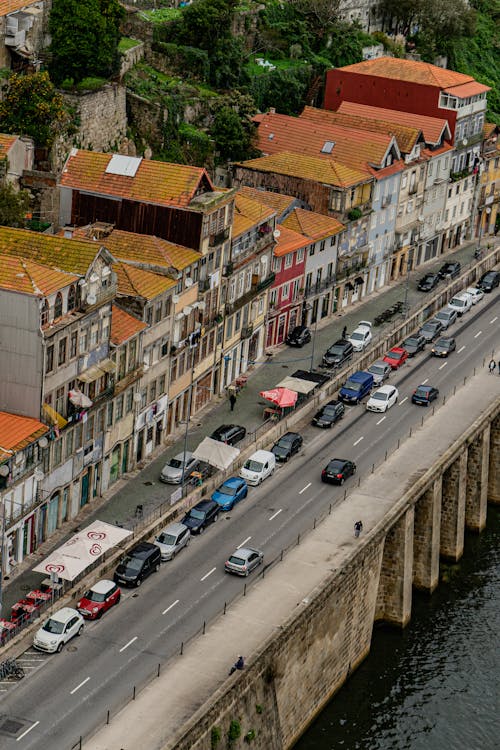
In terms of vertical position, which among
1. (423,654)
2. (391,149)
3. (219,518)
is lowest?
(423,654)

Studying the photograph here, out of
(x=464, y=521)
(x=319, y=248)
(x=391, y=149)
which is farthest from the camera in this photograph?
(x=391, y=149)

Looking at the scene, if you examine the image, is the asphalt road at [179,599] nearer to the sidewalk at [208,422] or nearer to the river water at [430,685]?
the sidewalk at [208,422]

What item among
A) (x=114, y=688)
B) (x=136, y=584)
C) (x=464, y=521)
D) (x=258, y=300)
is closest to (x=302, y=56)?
(x=258, y=300)

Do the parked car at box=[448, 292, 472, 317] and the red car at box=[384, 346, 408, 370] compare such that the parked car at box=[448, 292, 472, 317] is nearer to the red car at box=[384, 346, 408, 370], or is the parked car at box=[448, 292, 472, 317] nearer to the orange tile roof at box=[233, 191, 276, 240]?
the red car at box=[384, 346, 408, 370]

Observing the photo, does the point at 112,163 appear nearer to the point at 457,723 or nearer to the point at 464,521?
the point at 464,521

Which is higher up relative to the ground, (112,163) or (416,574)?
(112,163)
